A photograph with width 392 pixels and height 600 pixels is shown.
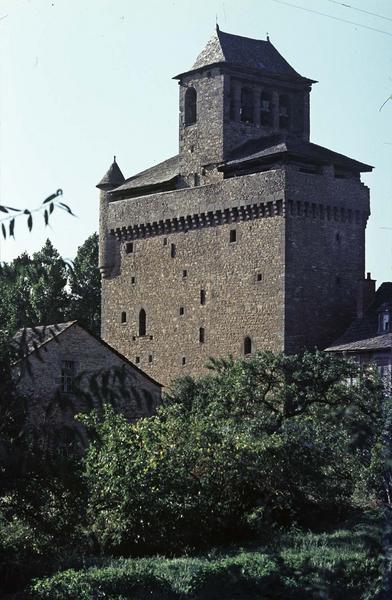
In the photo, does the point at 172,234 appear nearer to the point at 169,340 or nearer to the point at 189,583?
the point at 169,340

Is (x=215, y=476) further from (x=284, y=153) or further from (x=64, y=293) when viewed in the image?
(x=64, y=293)

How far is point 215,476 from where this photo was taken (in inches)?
1257

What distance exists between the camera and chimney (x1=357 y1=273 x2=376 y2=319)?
48938mm

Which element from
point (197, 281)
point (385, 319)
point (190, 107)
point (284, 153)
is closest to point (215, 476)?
point (385, 319)

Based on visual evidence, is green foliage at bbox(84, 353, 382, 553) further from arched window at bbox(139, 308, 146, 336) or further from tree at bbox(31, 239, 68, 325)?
tree at bbox(31, 239, 68, 325)

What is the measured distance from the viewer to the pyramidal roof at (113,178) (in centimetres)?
5800

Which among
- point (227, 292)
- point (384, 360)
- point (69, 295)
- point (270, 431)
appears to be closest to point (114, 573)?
point (270, 431)

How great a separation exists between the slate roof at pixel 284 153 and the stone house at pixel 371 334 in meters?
4.78

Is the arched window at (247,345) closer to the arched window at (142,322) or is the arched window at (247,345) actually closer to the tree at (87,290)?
the arched window at (142,322)

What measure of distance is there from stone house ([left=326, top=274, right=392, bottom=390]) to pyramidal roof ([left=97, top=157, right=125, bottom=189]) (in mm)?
12932

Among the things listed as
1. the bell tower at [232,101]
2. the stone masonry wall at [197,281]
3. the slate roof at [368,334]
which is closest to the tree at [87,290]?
the stone masonry wall at [197,281]

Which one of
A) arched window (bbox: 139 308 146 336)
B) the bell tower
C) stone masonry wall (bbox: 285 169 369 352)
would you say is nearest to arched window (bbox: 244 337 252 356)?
stone masonry wall (bbox: 285 169 369 352)

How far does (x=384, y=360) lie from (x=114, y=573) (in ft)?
63.1

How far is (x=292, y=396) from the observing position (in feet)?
131
